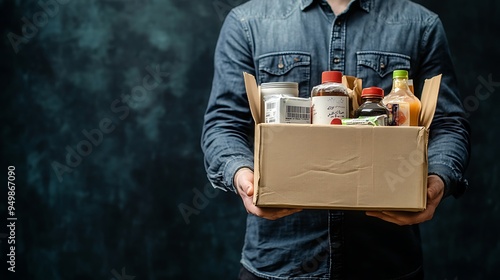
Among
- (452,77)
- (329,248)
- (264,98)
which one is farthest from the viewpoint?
(452,77)

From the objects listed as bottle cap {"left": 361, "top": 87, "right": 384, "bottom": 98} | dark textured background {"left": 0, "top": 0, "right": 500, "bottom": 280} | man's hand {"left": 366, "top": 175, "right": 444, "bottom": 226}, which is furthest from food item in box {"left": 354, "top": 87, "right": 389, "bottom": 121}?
dark textured background {"left": 0, "top": 0, "right": 500, "bottom": 280}

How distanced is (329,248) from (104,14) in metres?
1.40

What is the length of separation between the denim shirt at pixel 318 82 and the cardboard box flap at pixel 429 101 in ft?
0.44

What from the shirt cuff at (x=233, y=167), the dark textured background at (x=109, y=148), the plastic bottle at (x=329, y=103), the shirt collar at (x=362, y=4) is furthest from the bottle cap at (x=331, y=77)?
the dark textured background at (x=109, y=148)

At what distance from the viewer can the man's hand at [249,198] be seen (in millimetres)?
1010

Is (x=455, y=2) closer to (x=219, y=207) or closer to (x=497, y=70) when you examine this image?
(x=497, y=70)

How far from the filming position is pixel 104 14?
2.22m

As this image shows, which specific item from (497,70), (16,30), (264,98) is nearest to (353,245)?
(264,98)

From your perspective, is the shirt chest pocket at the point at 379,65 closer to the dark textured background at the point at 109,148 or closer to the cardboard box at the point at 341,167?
the cardboard box at the point at 341,167

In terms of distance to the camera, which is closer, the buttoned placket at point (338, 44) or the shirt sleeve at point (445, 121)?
the shirt sleeve at point (445, 121)

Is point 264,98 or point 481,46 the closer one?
point 264,98

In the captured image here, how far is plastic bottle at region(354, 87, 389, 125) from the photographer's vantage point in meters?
0.99

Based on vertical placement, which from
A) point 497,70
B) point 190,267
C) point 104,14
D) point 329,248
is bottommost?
point 190,267

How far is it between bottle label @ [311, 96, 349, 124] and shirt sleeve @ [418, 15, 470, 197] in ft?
0.76
